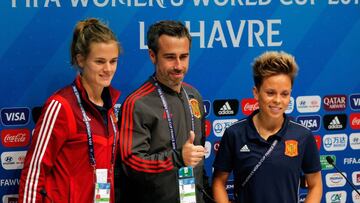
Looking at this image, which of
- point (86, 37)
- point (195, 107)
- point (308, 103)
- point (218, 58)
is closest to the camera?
point (86, 37)

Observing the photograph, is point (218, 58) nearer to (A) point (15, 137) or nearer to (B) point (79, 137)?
(B) point (79, 137)

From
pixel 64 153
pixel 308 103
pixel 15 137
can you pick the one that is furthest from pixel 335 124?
pixel 15 137

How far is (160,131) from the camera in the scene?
250 cm

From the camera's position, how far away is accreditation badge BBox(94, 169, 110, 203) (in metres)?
2.53

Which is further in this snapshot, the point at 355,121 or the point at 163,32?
the point at 355,121

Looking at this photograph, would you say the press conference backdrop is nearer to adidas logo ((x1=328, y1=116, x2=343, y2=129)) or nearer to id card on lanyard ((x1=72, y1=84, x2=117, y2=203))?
adidas logo ((x1=328, y1=116, x2=343, y2=129))

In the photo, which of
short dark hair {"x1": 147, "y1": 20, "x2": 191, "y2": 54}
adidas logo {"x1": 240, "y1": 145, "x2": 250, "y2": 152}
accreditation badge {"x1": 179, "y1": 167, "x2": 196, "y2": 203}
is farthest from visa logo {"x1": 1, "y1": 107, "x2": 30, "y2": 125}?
adidas logo {"x1": 240, "y1": 145, "x2": 250, "y2": 152}

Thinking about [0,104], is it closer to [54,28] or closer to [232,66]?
[54,28]

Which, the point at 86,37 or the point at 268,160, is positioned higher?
the point at 86,37

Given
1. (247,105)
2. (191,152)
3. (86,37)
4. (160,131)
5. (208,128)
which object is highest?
(86,37)

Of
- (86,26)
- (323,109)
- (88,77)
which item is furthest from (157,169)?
(323,109)

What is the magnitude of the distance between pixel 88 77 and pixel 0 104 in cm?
59

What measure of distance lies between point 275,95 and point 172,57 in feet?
1.52

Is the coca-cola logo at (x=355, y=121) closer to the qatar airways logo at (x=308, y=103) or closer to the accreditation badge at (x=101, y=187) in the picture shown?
the qatar airways logo at (x=308, y=103)
